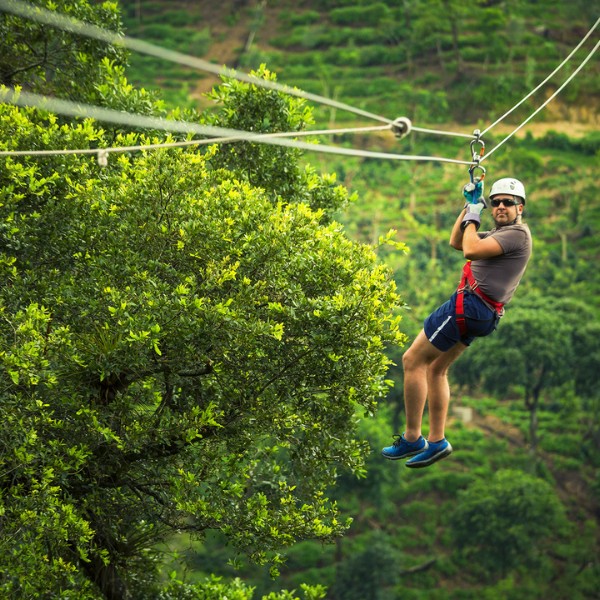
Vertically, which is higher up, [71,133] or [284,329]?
[71,133]

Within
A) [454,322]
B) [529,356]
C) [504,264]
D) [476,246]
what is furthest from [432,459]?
[529,356]

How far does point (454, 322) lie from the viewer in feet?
25.2

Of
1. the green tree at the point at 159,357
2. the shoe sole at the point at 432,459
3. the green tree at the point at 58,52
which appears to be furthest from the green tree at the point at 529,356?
the shoe sole at the point at 432,459

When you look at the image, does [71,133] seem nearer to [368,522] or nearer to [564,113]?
[368,522]

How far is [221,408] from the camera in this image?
11.0 meters

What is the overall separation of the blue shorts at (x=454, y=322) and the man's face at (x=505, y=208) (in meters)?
0.63

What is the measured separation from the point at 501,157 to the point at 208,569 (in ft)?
123

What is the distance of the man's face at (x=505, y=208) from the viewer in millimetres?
7562

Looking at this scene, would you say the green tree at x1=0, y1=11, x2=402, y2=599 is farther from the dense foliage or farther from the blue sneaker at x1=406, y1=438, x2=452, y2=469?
the blue sneaker at x1=406, y1=438, x2=452, y2=469

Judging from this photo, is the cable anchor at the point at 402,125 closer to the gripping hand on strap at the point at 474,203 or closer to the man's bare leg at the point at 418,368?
the gripping hand on strap at the point at 474,203

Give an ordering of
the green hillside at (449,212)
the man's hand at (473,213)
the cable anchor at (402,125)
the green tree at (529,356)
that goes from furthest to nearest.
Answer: the green tree at (529,356)
the green hillside at (449,212)
the man's hand at (473,213)
the cable anchor at (402,125)

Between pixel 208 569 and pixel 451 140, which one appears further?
pixel 451 140

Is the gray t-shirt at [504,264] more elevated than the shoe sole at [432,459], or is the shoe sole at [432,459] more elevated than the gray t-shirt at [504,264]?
the gray t-shirt at [504,264]

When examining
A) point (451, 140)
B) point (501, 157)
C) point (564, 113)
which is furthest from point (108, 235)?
point (564, 113)
